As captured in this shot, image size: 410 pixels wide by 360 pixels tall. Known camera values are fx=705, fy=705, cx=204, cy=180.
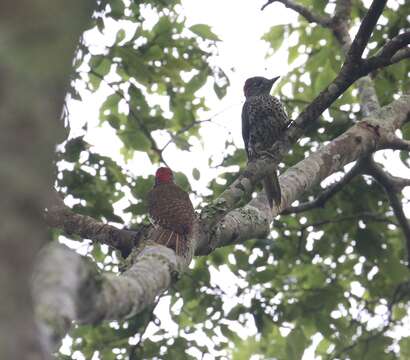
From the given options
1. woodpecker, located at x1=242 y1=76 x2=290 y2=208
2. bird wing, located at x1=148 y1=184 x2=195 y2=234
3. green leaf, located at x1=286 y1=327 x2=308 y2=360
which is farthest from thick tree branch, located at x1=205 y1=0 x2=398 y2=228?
woodpecker, located at x1=242 y1=76 x2=290 y2=208

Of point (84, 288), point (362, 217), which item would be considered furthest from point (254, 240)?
point (84, 288)

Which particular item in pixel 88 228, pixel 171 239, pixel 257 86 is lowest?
pixel 171 239

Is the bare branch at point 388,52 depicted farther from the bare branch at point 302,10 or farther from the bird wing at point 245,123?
the bird wing at point 245,123

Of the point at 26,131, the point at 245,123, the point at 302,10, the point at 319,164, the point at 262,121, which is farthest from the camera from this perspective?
the point at 245,123

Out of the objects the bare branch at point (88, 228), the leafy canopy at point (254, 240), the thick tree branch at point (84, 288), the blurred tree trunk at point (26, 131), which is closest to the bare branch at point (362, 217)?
the leafy canopy at point (254, 240)

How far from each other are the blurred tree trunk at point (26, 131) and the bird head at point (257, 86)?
6813 millimetres

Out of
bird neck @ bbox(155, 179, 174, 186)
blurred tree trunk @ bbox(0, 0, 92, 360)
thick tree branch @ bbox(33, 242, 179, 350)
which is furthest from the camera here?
bird neck @ bbox(155, 179, 174, 186)

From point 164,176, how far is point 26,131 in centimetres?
474

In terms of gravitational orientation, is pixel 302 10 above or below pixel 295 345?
above

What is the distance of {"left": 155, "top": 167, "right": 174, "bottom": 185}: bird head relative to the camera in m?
5.60

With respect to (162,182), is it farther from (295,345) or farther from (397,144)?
(397,144)

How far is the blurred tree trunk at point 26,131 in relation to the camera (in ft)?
2.83

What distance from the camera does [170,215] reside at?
4137mm

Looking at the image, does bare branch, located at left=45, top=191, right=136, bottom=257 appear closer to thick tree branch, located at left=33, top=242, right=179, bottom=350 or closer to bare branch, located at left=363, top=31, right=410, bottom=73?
thick tree branch, located at left=33, top=242, right=179, bottom=350
